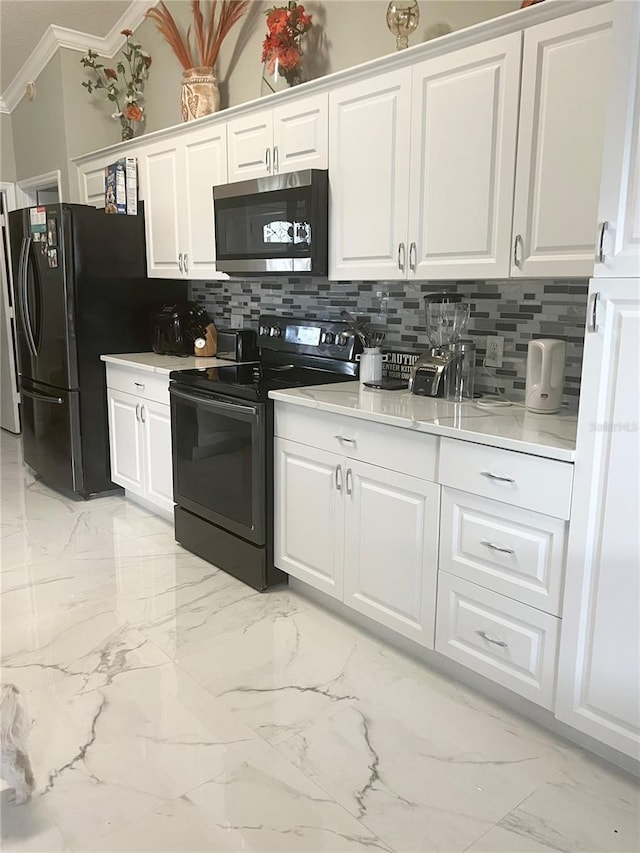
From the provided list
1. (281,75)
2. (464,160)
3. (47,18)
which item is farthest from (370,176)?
(47,18)

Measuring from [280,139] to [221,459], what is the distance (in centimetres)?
142

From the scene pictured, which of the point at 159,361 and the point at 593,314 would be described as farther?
the point at 159,361

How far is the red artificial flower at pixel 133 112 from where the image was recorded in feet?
14.2

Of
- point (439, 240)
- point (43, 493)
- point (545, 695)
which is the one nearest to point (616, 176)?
point (439, 240)

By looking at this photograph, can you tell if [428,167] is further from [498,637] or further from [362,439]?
[498,637]

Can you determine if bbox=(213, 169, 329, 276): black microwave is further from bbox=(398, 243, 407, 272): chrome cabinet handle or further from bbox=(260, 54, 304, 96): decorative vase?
bbox=(260, 54, 304, 96): decorative vase

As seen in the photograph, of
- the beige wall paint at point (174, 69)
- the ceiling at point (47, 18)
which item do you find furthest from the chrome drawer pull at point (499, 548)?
the ceiling at point (47, 18)

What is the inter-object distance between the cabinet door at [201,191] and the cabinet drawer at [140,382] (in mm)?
602

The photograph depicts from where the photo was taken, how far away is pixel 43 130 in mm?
4836

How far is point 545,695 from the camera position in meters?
1.94

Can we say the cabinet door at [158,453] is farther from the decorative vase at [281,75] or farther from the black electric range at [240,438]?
the decorative vase at [281,75]

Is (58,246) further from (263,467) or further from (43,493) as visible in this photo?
(263,467)

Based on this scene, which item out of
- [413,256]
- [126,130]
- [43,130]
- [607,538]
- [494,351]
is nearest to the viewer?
[607,538]

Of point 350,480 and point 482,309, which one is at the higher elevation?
point 482,309
